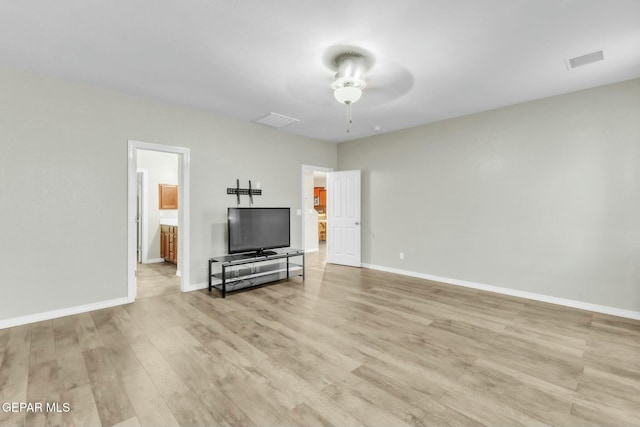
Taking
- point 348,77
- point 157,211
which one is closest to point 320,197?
point 157,211

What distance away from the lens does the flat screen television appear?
459cm

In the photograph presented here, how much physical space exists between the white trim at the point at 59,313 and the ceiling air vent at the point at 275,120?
3.26 metres

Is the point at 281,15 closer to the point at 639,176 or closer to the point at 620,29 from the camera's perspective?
the point at 620,29

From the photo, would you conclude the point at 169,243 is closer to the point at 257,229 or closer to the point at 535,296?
the point at 257,229

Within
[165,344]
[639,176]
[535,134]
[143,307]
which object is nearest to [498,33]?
[535,134]

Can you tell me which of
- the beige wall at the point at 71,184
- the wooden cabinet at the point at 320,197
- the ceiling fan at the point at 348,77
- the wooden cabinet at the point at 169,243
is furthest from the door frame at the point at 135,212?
the wooden cabinet at the point at 320,197

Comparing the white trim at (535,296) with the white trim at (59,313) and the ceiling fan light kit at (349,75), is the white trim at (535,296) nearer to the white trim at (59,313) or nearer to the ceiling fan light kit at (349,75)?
the ceiling fan light kit at (349,75)

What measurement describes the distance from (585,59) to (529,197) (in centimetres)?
179

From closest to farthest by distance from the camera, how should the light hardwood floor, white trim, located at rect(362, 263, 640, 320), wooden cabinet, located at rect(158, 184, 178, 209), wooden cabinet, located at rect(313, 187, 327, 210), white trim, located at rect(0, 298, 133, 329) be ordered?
the light hardwood floor → white trim, located at rect(0, 298, 133, 329) → white trim, located at rect(362, 263, 640, 320) → wooden cabinet, located at rect(158, 184, 178, 209) → wooden cabinet, located at rect(313, 187, 327, 210)

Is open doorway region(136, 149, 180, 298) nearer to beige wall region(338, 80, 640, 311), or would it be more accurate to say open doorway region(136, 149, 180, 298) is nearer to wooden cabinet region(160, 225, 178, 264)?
wooden cabinet region(160, 225, 178, 264)

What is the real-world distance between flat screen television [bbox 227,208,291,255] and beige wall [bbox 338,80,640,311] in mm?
2081

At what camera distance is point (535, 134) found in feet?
13.3

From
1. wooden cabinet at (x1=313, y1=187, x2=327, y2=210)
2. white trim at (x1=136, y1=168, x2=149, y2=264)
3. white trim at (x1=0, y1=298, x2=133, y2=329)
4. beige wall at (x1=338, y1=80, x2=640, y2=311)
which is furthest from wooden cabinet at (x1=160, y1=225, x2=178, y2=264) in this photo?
wooden cabinet at (x1=313, y1=187, x2=327, y2=210)

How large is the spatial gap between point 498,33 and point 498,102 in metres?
1.90
